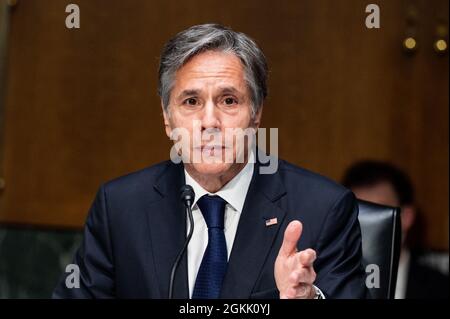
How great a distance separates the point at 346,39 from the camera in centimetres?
350

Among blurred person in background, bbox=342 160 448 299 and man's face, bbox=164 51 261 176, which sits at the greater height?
man's face, bbox=164 51 261 176

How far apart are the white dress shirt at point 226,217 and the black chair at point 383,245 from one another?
0.35m

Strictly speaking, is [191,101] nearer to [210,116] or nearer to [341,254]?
[210,116]

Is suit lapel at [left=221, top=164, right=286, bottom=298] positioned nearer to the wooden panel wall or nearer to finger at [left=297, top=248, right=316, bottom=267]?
finger at [left=297, top=248, right=316, bottom=267]

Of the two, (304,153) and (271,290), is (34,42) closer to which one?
(304,153)

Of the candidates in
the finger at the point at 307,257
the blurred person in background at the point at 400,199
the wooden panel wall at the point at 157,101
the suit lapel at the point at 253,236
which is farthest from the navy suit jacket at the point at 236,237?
the wooden panel wall at the point at 157,101

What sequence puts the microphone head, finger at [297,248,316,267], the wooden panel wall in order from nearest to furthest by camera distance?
finger at [297,248,316,267]
the microphone head
the wooden panel wall

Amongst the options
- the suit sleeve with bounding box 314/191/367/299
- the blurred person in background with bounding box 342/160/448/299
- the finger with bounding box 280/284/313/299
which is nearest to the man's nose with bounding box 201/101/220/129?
Result: the suit sleeve with bounding box 314/191/367/299

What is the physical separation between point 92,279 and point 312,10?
5.64 ft

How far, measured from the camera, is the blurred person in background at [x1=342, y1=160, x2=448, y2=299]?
311 cm

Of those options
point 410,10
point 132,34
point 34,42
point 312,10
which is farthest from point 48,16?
point 410,10

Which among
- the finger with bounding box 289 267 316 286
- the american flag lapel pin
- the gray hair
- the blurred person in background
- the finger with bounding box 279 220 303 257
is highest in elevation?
the gray hair

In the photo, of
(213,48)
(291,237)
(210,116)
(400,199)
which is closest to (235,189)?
(210,116)

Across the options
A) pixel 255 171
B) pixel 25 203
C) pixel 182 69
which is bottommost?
pixel 25 203
